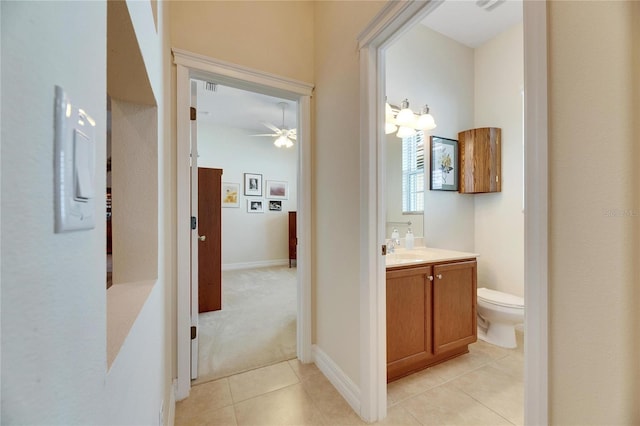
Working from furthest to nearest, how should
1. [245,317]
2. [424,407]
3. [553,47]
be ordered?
[245,317]
[424,407]
[553,47]

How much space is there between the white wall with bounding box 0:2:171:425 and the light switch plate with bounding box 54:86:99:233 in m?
0.01

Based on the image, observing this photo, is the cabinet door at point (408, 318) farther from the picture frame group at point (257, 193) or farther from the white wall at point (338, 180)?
the picture frame group at point (257, 193)

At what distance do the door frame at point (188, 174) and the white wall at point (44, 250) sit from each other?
139 cm

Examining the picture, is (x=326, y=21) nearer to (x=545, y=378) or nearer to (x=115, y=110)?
(x=115, y=110)

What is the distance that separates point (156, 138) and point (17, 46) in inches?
31.6

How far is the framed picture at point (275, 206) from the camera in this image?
5.79 metres

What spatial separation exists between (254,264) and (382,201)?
455cm

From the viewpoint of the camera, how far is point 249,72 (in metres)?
1.88

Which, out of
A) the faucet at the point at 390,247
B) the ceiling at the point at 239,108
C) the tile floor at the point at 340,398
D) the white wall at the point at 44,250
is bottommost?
the tile floor at the point at 340,398

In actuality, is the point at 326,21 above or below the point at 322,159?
above

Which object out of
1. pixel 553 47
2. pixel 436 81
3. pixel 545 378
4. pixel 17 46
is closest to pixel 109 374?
pixel 17 46

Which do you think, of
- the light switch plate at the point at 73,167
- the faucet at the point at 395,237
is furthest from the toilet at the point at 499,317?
the light switch plate at the point at 73,167

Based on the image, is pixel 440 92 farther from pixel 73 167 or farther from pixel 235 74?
pixel 73 167

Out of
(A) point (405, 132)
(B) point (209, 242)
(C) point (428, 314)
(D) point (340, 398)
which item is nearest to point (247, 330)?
(B) point (209, 242)
